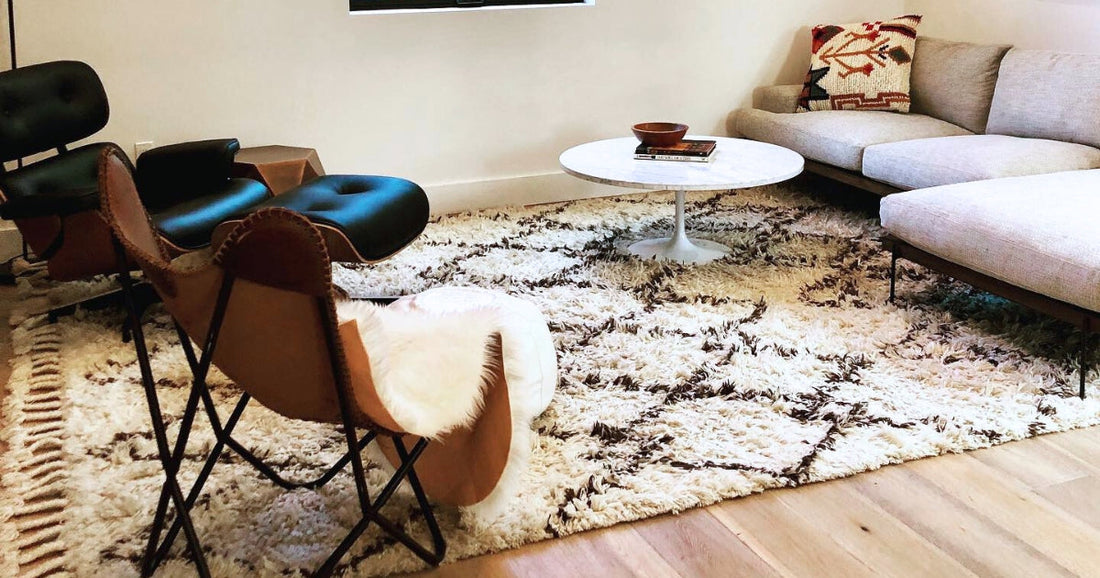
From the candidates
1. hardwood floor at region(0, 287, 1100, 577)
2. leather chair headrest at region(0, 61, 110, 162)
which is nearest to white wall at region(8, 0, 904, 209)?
leather chair headrest at region(0, 61, 110, 162)

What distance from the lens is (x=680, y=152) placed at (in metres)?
3.49

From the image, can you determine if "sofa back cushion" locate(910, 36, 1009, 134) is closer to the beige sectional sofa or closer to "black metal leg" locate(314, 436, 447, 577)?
the beige sectional sofa

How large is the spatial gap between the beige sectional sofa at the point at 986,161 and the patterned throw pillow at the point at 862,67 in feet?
0.29

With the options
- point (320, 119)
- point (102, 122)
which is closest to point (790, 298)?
point (320, 119)

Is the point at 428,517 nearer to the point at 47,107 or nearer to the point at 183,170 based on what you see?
the point at 183,170

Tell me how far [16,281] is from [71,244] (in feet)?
2.42

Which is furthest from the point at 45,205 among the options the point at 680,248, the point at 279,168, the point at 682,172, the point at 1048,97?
the point at 1048,97

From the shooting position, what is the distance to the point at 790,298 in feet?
10.3

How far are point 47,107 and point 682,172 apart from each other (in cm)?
219

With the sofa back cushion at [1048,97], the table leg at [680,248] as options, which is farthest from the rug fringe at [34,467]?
the sofa back cushion at [1048,97]

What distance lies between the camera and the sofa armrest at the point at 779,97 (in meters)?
4.61

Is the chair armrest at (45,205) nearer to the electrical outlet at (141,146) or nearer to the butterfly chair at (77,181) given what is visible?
the butterfly chair at (77,181)

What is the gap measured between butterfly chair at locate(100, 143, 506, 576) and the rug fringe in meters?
0.35

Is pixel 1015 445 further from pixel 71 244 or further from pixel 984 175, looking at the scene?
pixel 71 244
